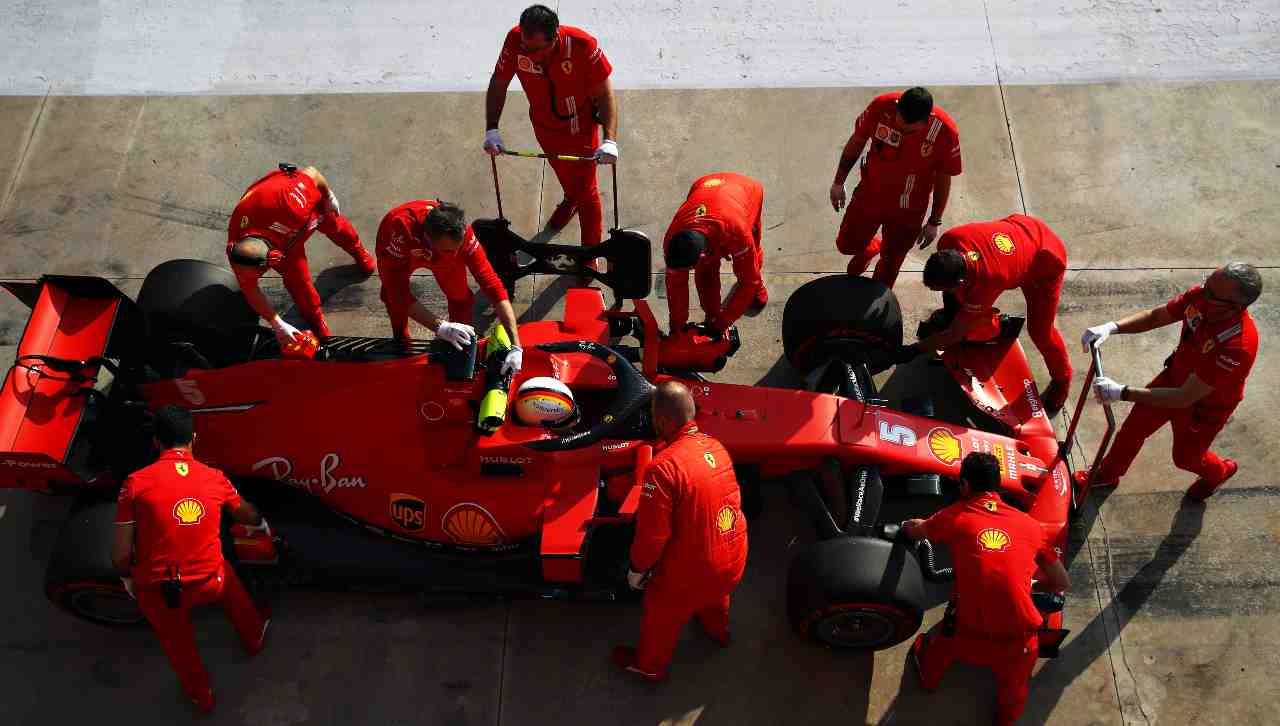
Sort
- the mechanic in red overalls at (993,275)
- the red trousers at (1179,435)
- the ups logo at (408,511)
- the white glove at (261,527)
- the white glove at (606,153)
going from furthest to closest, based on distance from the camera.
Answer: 1. the white glove at (606,153)
2. the mechanic in red overalls at (993,275)
3. the red trousers at (1179,435)
4. the ups logo at (408,511)
5. the white glove at (261,527)

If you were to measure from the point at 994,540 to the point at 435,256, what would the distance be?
3.37 meters

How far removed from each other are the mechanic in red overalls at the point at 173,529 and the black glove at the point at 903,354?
376cm

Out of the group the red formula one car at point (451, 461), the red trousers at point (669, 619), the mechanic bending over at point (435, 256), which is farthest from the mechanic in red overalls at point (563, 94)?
the red trousers at point (669, 619)

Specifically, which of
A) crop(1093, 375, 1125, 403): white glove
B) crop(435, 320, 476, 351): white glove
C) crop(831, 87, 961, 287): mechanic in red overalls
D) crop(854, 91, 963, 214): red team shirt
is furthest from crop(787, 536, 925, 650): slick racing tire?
crop(854, 91, 963, 214): red team shirt

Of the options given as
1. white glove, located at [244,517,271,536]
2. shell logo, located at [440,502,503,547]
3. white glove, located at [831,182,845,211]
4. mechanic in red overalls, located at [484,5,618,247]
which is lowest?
shell logo, located at [440,502,503,547]

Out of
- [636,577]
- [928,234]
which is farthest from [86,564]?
[928,234]

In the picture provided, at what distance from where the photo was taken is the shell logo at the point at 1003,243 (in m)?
5.71

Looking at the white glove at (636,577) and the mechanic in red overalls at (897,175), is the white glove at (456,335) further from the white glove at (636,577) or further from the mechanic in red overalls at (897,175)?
the mechanic in red overalls at (897,175)

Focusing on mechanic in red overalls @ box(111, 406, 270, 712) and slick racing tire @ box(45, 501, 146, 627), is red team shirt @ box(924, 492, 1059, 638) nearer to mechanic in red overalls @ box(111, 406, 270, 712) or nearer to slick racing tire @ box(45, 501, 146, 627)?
mechanic in red overalls @ box(111, 406, 270, 712)

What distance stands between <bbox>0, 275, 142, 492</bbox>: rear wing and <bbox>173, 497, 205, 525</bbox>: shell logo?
0.93 metres

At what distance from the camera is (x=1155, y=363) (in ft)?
21.8

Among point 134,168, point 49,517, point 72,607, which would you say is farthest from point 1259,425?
point 134,168

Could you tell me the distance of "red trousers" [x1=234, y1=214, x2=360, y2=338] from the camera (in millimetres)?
6102

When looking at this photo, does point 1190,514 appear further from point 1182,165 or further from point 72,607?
point 72,607
